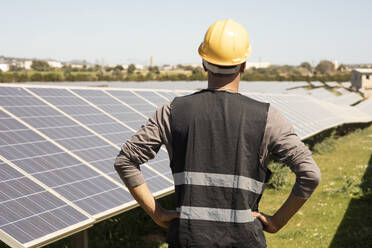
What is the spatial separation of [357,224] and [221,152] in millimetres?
10084

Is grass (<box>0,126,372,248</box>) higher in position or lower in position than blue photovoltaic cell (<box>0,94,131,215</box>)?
lower

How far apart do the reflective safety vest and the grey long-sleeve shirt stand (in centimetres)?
6

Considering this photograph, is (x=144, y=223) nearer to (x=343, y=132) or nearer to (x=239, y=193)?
(x=239, y=193)

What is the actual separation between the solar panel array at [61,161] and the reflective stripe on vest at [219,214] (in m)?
2.74

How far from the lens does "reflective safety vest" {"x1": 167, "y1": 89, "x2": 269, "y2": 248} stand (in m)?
2.62

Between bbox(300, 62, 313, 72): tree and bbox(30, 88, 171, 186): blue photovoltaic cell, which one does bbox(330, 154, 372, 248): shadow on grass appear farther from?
bbox(300, 62, 313, 72): tree

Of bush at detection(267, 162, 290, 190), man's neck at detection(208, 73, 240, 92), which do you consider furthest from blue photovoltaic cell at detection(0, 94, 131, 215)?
bush at detection(267, 162, 290, 190)

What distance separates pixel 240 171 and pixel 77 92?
9035 mm

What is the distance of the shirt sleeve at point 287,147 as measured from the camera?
2.61m

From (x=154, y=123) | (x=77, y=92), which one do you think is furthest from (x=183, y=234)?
(x=77, y=92)

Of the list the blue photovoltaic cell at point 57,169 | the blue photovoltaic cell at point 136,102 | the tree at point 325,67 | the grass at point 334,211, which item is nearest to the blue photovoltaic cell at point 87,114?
the blue photovoltaic cell at point 57,169

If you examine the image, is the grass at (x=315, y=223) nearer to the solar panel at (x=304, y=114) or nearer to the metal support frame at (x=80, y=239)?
the solar panel at (x=304, y=114)

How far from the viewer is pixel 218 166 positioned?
2645 millimetres

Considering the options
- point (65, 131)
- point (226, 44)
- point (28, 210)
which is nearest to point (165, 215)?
point (226, 44)
